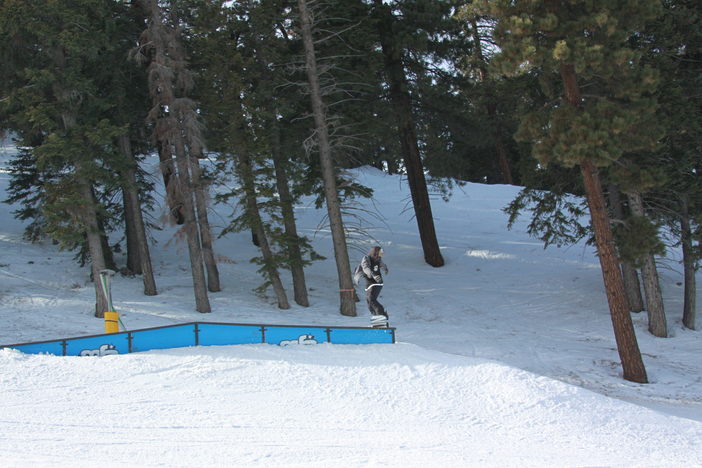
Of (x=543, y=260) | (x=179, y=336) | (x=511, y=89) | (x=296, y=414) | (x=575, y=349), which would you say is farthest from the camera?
(x=543, y=260)

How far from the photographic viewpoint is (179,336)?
9734mm

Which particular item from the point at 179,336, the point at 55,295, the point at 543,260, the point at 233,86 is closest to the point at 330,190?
the point at 233,86

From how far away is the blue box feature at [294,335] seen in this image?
34.1 ft

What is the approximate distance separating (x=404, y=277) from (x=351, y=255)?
3.70 meters

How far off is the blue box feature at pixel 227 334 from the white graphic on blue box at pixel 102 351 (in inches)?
54.5

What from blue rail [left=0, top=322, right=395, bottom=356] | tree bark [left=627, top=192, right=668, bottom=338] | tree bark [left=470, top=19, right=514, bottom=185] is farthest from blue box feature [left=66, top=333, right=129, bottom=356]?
tree bark [left=627, top=192, right=668, bottom=338]

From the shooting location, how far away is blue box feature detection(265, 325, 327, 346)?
410 inches

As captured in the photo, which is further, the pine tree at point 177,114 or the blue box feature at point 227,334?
the pine tree at point 177,114

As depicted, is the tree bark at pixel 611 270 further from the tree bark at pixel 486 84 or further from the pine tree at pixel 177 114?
the pine tree at pixel 177 114

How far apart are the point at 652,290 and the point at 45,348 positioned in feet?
43.4

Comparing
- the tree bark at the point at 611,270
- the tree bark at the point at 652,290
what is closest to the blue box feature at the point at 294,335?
the tree bark at the point at 611,270

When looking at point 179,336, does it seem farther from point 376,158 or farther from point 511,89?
point 376,158

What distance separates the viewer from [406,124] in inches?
763

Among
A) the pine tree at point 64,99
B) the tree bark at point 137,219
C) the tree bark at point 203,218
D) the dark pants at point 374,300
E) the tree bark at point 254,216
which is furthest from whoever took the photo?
the tree bark at point 137,219
